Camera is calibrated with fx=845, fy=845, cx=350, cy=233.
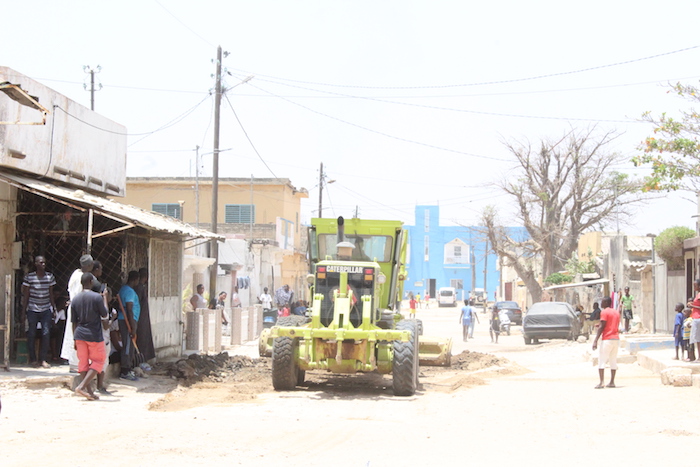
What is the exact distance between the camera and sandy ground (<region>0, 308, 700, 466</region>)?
26.2 ft

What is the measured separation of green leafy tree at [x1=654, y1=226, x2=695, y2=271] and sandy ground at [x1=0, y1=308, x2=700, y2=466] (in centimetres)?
1139

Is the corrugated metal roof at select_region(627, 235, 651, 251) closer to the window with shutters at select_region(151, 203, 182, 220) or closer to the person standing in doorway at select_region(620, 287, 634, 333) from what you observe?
the person standing in doorway at select_region(620, 287, 634, 333)

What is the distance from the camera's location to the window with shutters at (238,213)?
4662 centimetres

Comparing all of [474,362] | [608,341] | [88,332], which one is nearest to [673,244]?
[474,362]

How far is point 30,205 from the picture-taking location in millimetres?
14516

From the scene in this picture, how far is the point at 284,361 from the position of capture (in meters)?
13.2

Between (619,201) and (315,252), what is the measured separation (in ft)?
109

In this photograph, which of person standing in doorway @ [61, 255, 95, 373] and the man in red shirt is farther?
the man in red shirt

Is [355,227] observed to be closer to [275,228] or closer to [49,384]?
[49,384]

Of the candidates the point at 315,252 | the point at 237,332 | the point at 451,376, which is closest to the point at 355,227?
the point at 315,252

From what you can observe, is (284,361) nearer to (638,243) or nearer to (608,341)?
(608,341)

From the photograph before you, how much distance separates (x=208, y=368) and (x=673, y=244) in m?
16.6

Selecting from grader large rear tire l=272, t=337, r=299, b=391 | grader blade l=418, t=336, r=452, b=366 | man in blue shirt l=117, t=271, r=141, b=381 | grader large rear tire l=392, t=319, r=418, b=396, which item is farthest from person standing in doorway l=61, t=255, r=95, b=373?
grader blade l=418, t=336, r=452, b=366

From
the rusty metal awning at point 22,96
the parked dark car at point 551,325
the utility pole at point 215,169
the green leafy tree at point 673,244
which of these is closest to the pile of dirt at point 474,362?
the utility pole at point 215,169
